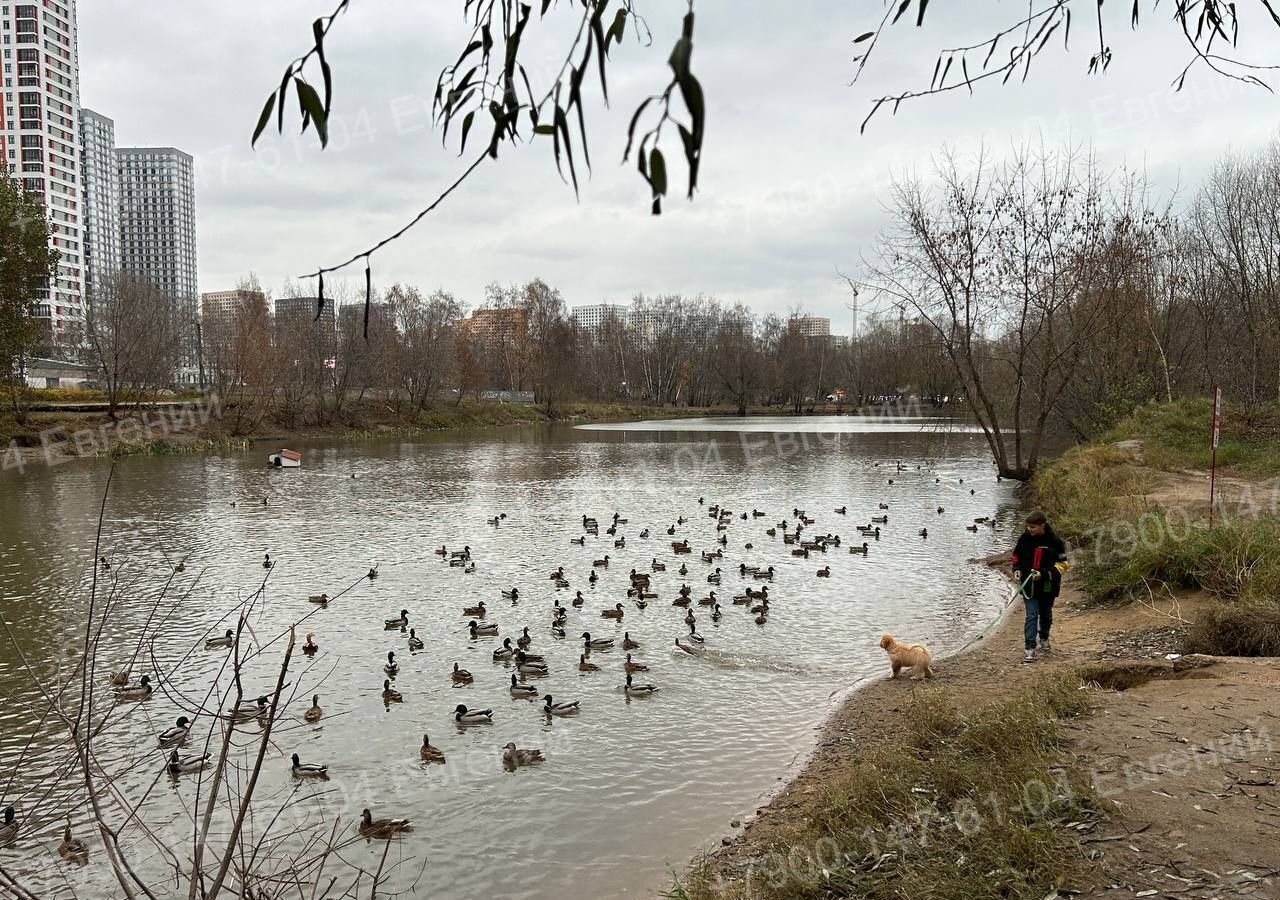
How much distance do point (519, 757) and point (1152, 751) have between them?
481 centimetres

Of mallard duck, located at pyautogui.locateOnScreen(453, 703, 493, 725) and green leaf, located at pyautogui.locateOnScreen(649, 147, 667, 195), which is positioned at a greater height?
green leaf, located at pyautogui.locateOnScreen(649, 147, 667, 195)

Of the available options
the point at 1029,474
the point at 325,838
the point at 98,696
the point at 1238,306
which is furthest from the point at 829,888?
the point at 1238,306

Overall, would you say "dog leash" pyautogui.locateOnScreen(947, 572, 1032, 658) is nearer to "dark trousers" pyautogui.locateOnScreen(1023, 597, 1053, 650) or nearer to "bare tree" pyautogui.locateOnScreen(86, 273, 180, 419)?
"dark trousers" pyautogui.locateOnScreen(1023, 597, 1053, 650)

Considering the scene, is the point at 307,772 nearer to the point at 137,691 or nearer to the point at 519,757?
the point at 519,757

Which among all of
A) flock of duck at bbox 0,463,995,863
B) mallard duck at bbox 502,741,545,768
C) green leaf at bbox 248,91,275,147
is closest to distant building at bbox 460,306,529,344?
flock of duck at bbox 0,463,995,863

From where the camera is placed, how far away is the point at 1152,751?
18.4 feet

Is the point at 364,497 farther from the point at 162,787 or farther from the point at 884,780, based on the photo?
the point at 884,780

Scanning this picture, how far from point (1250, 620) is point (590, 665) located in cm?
665

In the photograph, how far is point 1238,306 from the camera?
32562 millimetres

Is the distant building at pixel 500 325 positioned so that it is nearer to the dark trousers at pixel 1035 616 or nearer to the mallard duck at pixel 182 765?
the dark trousers at pixel 1035 616

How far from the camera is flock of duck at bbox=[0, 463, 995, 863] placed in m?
7.20

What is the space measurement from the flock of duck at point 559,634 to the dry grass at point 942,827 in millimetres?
2861

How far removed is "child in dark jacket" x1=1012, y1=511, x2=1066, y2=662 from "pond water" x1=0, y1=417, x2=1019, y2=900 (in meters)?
1.53

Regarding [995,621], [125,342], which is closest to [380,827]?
[995,621]
